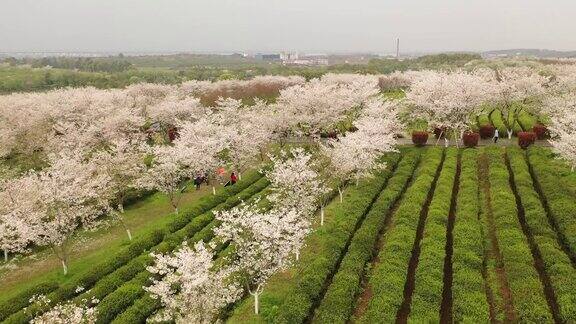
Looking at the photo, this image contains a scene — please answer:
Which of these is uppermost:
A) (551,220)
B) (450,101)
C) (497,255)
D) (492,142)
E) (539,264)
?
(450,101)

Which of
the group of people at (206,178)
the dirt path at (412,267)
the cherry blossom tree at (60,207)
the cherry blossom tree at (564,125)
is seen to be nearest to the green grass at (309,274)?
the dirt path at (412,267)

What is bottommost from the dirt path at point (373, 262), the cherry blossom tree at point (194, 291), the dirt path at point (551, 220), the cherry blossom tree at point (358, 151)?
the dirt path at point (373, 262)

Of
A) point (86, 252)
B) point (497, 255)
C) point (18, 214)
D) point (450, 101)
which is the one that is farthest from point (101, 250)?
point (450, 101)

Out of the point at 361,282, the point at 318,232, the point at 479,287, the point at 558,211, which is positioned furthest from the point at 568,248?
the point at 318,232

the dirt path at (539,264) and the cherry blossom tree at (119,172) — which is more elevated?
the cherry blossom tree at (119,172)

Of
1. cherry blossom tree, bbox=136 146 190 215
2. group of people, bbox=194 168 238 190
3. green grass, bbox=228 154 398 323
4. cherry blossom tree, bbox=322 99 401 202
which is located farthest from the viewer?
group of people, bbox=194 168 238 190

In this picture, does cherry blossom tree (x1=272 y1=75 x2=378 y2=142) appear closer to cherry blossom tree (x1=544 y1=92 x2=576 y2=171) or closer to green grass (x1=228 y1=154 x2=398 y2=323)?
green grass (x1=228 y1=154 x2=398 y2=323)

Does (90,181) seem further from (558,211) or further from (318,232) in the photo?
(558,211)

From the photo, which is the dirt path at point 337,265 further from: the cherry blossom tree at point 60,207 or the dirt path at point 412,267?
the cherry blossom tree at point 60,207

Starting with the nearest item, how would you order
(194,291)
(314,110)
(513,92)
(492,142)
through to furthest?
(194,291) < (492,142) < (314,110) < (513,92)

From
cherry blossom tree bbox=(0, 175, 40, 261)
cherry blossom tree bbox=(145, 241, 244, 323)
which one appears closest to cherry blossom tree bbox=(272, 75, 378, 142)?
cherry blossom tree bbox=(0, 175, 40, 261)

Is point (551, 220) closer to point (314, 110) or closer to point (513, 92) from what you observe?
point (513, 92)

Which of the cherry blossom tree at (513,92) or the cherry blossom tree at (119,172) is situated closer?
the cherry blossom tree at (119,172)
